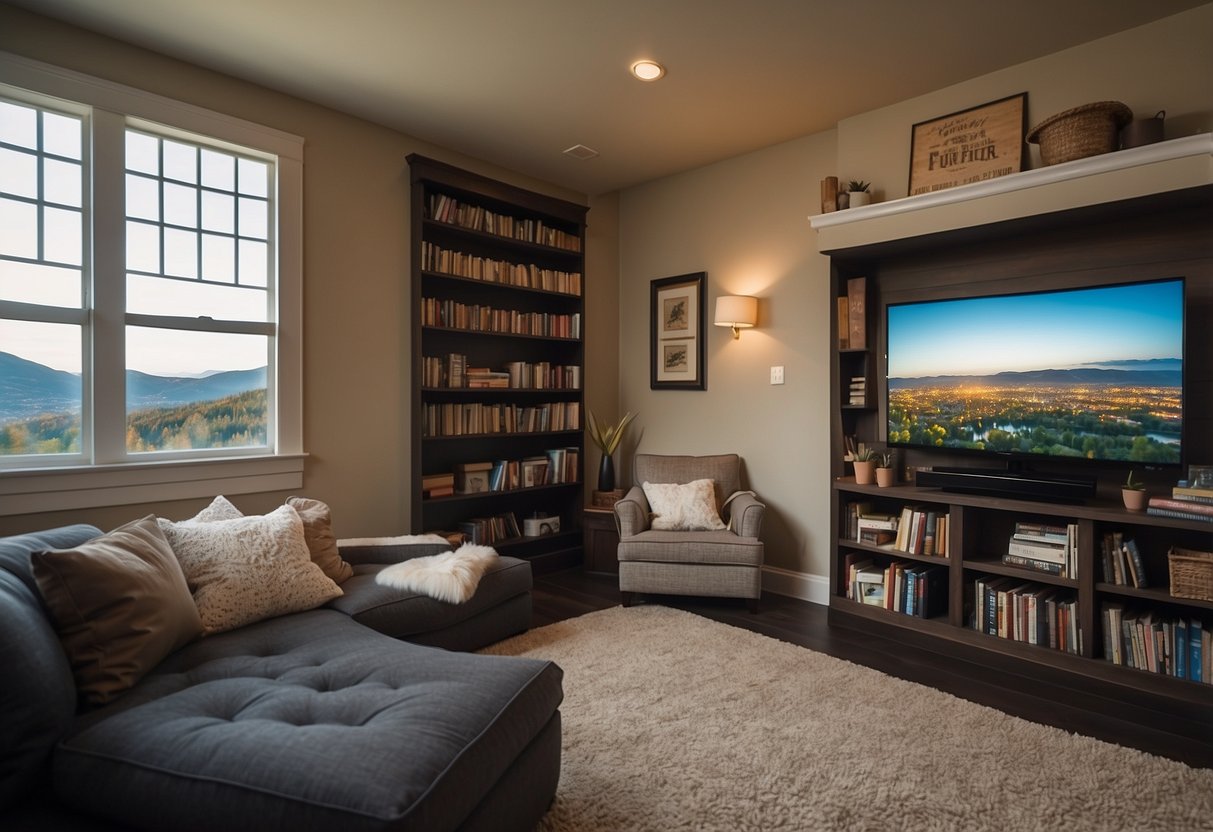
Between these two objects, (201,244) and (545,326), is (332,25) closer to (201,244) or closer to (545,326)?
(201,244)

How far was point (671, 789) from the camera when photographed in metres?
1.95

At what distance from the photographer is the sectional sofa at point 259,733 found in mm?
1287

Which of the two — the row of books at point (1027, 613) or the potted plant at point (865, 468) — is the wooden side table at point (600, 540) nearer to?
the potted plant at point (865, 468)

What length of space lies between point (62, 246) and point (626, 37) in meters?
2.60

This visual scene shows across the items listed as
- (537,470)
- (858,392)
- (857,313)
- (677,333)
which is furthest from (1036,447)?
(537,470)

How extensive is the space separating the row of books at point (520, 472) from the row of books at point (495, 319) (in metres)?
0.87

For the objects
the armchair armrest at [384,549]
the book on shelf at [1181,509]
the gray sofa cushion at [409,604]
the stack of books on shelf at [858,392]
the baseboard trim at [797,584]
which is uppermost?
the stack of books on shelf at [858,392]

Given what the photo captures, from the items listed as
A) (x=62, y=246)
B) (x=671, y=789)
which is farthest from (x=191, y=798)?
(x=62, y=246)

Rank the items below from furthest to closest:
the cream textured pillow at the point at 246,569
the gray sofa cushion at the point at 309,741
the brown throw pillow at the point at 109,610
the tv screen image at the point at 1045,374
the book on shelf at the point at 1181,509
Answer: the tv screen image at the point at 1045,374 → the book on shelf at the point at 1181,509 → the cream textured pillow at the point at 246,569 → the brown throw pillow at the point at 109,610 → the gray sofa cushion at the point at 309,741

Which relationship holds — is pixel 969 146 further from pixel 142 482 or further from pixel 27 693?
pixel 142 482

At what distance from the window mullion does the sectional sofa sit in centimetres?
107

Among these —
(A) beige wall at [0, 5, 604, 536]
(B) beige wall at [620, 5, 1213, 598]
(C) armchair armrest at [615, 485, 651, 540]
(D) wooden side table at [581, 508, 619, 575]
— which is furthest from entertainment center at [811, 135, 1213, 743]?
(A) beige wall at [0, 5, 604, 536]

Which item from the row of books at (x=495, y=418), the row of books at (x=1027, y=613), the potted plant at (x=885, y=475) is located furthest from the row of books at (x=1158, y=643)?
the row of books at (x=495, y=418)

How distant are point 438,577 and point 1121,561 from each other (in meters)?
2.86
